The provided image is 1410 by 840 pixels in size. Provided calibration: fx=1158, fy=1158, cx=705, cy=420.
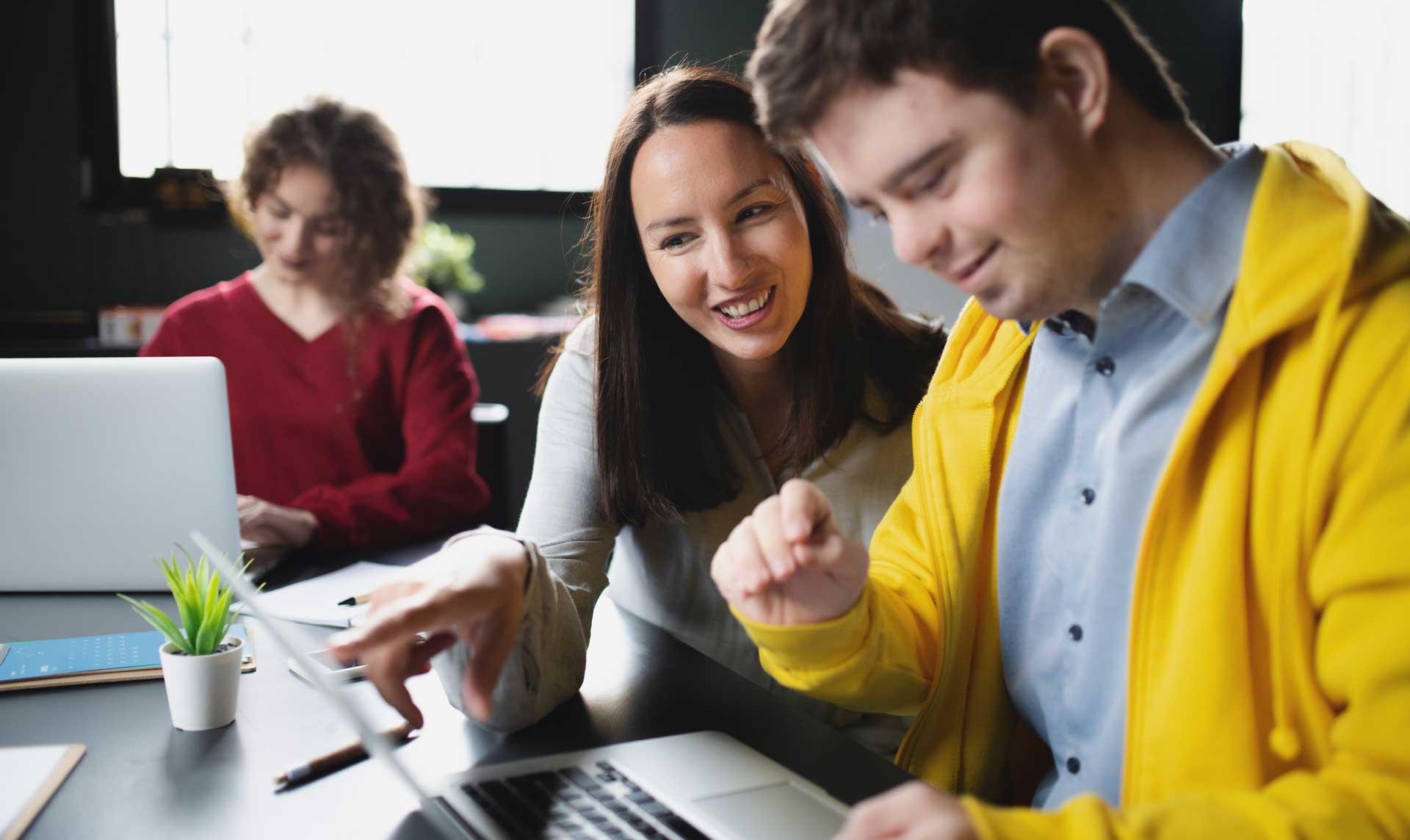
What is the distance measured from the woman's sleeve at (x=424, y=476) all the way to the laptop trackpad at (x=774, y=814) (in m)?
1.08

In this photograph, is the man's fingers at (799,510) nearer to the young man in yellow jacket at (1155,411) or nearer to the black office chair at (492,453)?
the young man in yellow jacket at (1155,411)

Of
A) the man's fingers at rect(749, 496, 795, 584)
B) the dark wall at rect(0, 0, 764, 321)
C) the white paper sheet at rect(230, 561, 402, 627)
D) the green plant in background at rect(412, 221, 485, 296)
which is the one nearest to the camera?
the man's fingers at rect(749, 496, 795, 584)

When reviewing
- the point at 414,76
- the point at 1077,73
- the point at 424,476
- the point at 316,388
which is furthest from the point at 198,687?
the point at 414,76

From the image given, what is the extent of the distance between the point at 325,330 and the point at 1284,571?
2018 mm

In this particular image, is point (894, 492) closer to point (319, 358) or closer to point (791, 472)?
point (791, 472)

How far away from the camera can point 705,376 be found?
5.17ft

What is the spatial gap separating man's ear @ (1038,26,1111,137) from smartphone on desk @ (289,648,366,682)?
2.68 feet

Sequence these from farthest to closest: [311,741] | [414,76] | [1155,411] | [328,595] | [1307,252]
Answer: [414,76] → [328,595] → [311,741] → [1155,411] → [1307,252]

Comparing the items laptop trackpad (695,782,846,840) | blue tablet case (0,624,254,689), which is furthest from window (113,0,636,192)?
laptop trackpad (695,782,846,840)

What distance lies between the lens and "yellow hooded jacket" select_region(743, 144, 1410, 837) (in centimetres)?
69

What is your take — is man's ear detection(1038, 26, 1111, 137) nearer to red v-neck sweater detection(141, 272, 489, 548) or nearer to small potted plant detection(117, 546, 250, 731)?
small potted plant detection(117, 546, 250, 731)

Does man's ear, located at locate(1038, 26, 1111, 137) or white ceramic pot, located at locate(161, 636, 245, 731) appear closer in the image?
man's ear, located at locate(1038, 26, 1111, 137)

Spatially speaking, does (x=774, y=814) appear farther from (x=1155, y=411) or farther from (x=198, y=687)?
(x=198, y=687)

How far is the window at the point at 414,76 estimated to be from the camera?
3.89 m
